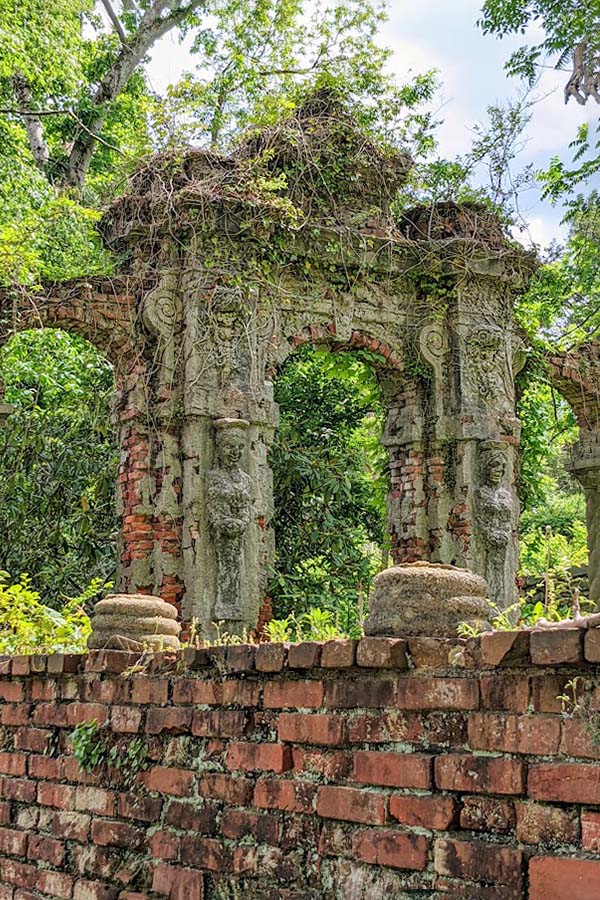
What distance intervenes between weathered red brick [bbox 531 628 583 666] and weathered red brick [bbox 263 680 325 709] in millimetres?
845

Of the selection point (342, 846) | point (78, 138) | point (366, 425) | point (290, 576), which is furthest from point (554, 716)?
point (78, 138)

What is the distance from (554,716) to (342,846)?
2.75 feet

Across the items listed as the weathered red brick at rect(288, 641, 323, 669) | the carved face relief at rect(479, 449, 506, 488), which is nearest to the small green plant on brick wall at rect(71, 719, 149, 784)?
the weathered red brick at rect(288, 641, 323, 669)

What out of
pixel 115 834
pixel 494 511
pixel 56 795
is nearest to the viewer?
pixel 115 834

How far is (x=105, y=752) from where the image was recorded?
4.19 m

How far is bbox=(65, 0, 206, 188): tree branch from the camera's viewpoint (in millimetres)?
19422

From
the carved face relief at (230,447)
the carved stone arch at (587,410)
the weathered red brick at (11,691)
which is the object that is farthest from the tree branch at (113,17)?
the weathered red brick at (11,691)

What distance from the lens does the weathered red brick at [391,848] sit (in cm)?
291

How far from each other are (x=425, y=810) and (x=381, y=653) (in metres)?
0.45

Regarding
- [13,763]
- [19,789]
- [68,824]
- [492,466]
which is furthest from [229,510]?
[68,824]

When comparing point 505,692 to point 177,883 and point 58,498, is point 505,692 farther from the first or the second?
point 58,498

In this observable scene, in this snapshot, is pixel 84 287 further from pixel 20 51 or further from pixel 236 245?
pixel 20 51

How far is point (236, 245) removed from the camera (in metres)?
10.4

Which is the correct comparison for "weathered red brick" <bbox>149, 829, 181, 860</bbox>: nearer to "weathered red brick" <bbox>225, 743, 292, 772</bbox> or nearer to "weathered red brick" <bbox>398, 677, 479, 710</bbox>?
"weathered red brick" <bbox>225, 743, 292, 772</bbox>
